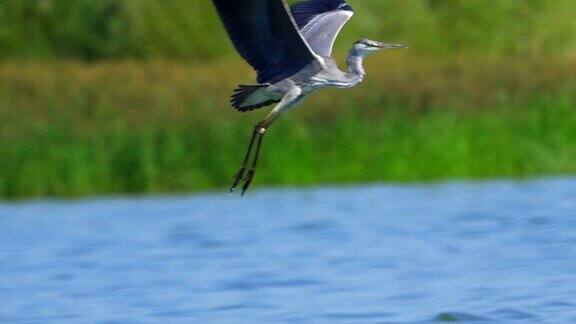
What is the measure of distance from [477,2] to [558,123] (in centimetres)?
966

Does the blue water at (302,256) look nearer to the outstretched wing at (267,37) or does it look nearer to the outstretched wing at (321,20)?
the outstretched wing at (267,37)

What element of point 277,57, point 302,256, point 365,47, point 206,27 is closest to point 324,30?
point 365,47

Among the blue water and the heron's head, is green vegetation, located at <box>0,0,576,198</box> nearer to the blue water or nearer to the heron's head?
the blue water

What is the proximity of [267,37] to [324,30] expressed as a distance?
833 millimetres

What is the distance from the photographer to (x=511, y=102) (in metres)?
20.7

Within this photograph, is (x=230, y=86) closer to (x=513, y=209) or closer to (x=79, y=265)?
(x=513, y=209)

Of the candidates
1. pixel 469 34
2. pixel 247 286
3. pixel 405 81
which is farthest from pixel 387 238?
pixel 469 34

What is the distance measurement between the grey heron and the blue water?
1.47m

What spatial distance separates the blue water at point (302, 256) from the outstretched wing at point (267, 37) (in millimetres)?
1761

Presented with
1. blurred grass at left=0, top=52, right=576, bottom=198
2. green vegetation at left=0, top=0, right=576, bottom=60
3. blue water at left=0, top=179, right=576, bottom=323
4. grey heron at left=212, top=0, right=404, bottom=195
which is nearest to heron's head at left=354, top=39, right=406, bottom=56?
grey heron at left=212, top=0, right=404, bottom=195

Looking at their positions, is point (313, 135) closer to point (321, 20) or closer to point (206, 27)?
point (321, 20)

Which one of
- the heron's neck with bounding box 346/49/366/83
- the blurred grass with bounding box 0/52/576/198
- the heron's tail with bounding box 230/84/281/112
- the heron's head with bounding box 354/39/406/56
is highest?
the heron's head with bounding box 354/39/406/56

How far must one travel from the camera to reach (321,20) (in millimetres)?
11711

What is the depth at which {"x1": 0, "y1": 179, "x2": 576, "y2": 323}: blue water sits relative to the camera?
11547mm
